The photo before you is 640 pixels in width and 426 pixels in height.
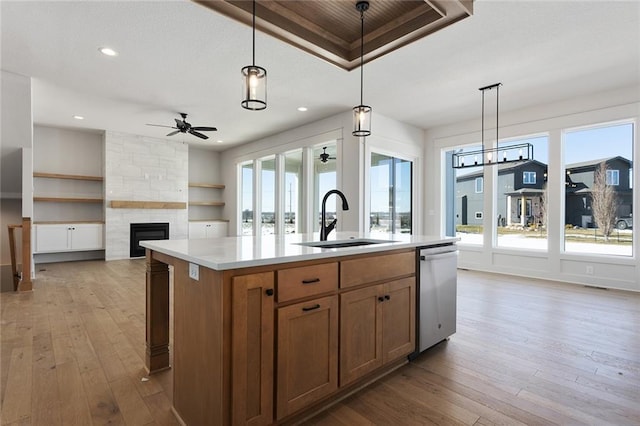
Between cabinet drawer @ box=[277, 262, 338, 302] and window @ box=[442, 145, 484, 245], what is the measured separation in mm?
4969

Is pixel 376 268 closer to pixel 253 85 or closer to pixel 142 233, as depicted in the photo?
pixel 253 85

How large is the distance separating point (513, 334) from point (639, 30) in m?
3.20

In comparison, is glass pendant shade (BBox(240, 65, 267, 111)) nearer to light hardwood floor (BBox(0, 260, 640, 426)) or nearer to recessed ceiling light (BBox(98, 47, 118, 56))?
light hardwood floor (BBox(0, 260, 640, 426))

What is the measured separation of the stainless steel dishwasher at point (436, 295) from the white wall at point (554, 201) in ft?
11.8

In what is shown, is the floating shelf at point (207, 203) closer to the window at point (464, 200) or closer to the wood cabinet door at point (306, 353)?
the window at point (464, 200)

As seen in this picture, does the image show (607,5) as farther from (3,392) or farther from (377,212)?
(3,392)

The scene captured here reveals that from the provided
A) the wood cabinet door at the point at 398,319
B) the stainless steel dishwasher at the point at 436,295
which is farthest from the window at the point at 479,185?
the wood cabinet door at the point at 398,319

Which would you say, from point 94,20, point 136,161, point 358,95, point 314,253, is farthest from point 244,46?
point 136,161

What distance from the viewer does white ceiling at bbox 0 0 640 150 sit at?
9.57 ft

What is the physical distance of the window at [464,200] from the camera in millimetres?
6211

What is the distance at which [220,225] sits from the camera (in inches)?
359

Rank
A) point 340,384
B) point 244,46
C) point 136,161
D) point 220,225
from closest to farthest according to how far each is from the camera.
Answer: point 340,384 < point 244,46 < point 136,161 < point 220,225

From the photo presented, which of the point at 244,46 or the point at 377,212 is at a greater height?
the point at 244,46

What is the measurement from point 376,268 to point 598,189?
4.99 metres
